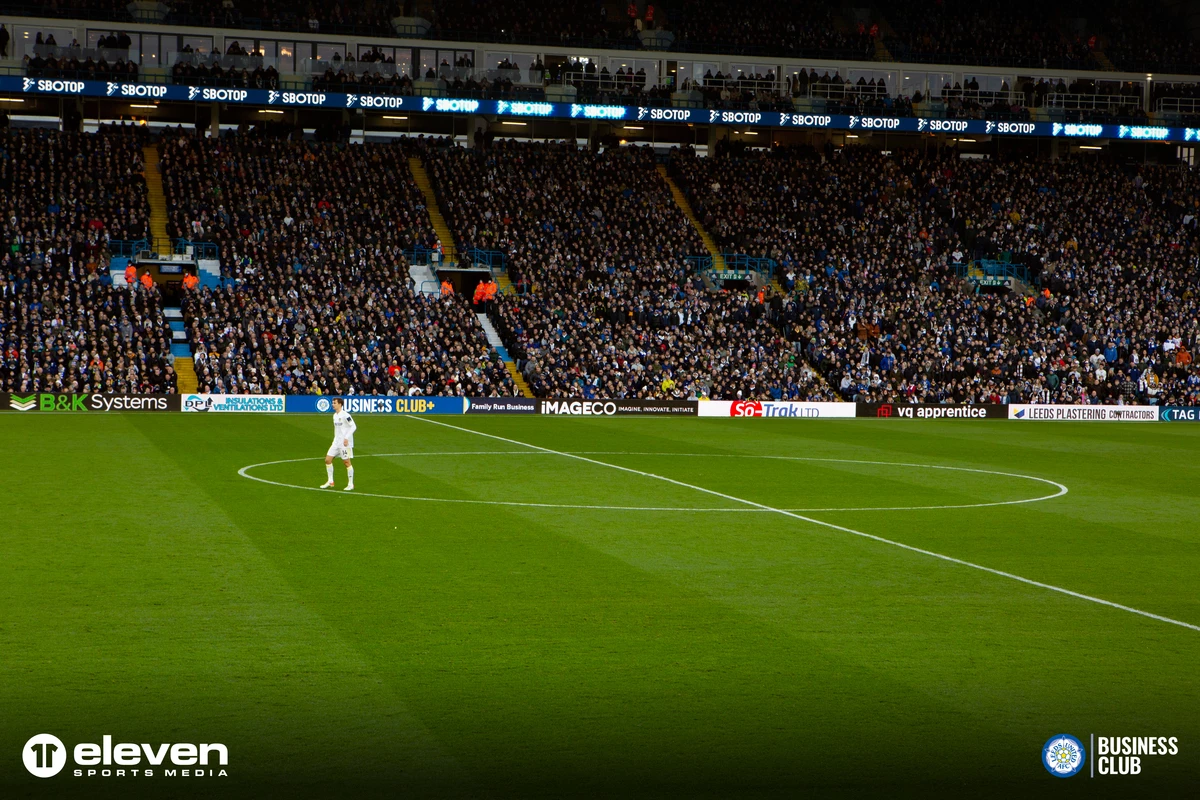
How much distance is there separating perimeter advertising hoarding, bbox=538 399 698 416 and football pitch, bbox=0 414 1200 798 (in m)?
20.5

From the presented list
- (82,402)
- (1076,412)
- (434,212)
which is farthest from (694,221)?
(82,402)

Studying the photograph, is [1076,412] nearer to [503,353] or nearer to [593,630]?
[503,353]

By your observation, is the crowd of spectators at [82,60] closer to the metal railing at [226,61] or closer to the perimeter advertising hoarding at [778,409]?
the metal railing at [226,61]

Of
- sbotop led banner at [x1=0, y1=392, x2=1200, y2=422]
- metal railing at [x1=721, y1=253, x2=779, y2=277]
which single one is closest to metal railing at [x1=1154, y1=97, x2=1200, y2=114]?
sbotop led banner at [x1=0, y1=392, x2=1200, y2=422]

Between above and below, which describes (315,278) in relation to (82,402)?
above

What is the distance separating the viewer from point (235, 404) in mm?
44125

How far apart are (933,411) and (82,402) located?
31211 millimetres

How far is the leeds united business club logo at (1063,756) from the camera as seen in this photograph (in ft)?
28.2

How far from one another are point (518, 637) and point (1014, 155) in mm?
65461

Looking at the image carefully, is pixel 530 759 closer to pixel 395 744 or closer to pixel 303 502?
pixel 395 744

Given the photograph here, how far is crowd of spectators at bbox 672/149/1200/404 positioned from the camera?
51.0 meters

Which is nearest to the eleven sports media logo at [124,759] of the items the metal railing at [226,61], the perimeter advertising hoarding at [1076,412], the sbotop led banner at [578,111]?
the perimeter advertising hoarding at [1076,412]

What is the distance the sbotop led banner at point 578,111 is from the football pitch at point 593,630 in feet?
115

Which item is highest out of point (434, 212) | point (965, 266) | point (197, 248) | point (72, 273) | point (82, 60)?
point (82, 60)
